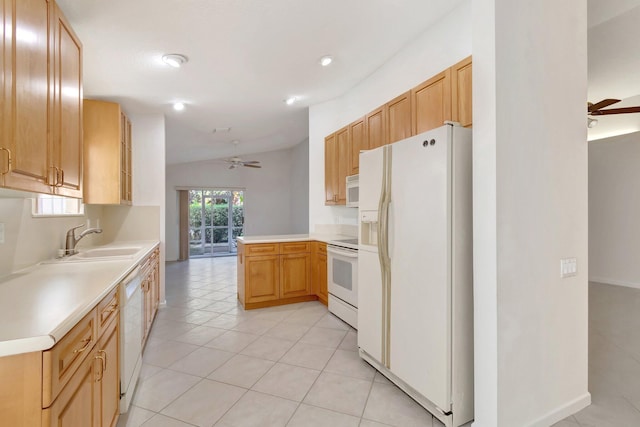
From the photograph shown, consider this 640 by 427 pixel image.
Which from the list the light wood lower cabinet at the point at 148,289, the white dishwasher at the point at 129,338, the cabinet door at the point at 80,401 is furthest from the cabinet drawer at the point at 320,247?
the cabinet door at the point at 80,401

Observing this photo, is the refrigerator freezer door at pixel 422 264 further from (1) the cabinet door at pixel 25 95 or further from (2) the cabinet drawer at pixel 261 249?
(2) the cabinet drawer at pixel 261 249

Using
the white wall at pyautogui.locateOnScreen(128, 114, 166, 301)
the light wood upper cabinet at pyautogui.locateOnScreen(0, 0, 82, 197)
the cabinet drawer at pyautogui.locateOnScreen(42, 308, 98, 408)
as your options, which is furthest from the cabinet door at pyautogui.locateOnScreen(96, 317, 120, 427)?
the white wall at pyautogui.locateOnScreen(128, 114, 166, 301)

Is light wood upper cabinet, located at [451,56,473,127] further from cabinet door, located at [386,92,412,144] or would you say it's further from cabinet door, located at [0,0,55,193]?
cabinet door, located at [0,0,55,193]

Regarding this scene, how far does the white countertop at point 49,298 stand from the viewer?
857 mm

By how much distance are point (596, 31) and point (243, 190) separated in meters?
7.58

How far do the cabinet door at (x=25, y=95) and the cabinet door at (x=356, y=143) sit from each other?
2.74m

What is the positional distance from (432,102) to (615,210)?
16.5 feet

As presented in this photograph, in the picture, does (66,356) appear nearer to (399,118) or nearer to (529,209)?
(529,209)

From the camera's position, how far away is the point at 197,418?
5.90 ft

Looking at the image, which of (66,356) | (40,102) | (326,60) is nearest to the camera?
(66,356)

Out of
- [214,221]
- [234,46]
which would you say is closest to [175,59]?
[234,46]

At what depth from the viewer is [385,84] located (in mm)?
3381

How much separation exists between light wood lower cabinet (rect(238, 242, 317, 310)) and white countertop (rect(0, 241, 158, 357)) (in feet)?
5.82

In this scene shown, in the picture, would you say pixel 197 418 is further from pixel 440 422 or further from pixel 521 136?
pixel 521 136
